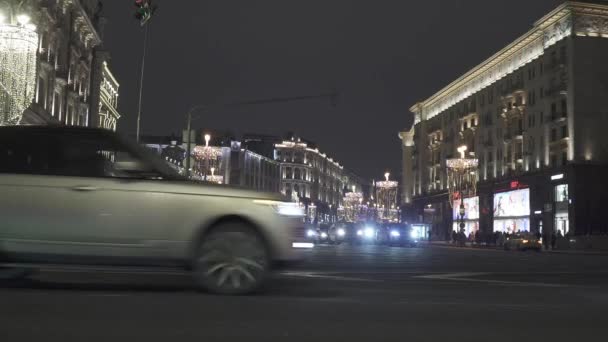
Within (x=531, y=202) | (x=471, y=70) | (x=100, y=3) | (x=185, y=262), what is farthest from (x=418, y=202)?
(x=185, y=262)

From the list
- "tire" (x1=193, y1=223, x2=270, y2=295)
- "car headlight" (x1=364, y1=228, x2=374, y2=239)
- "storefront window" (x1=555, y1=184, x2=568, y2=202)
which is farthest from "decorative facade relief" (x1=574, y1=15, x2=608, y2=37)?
"tire" (x1=193, y1=223, x2=270, y2=295)

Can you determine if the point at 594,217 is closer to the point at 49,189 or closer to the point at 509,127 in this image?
Result: the point at 509,127

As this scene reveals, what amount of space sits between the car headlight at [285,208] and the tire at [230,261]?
1.38ft

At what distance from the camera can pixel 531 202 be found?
224 ft

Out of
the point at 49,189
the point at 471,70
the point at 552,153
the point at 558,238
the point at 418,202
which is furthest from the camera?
the point at 418,202

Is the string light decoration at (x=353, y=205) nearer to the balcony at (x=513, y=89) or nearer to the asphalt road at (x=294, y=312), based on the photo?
the balcony at (x=513, y=89)

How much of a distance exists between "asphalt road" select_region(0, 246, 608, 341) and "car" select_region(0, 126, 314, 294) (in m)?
0.43

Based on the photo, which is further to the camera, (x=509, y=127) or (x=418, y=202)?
(x=418, y=202)

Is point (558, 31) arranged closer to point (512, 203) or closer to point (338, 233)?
point (512, 203)

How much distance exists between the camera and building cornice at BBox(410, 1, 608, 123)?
208 feet

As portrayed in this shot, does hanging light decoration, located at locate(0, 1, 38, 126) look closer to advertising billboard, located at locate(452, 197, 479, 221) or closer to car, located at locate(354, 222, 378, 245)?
car, located at locate(354, 222, 378, 245)

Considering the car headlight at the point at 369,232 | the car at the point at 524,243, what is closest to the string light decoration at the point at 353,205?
the car headlight at the point at 369,232

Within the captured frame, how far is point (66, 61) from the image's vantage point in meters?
53.7

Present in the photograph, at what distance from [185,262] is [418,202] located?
3989 inches
